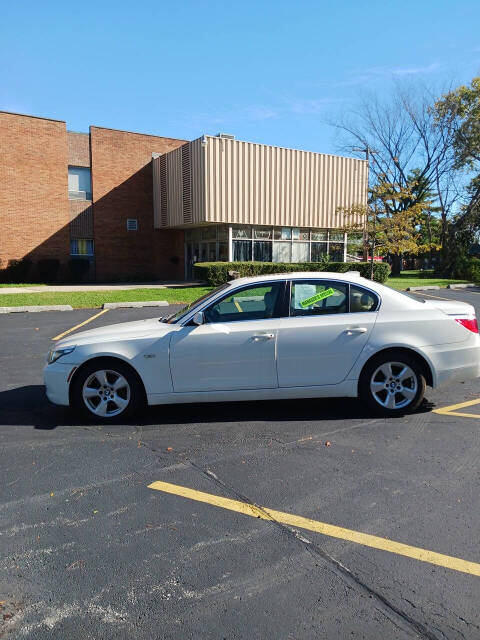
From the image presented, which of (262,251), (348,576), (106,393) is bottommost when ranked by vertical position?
(348,576)

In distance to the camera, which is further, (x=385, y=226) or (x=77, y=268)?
(x=77, y=268)

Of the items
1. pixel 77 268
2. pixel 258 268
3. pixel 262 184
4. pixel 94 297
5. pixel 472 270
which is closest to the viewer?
pixel 94 297

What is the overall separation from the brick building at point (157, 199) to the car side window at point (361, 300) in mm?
18243

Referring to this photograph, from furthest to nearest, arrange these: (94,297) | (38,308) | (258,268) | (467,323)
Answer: (258,268), (94,297), (38,308), (467,323)

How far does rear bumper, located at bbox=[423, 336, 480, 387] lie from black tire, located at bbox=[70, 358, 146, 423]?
3.06 m

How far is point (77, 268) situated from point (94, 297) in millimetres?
10055

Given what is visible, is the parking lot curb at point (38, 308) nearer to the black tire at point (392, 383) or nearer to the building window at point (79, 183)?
the black tire at point (392, 383)

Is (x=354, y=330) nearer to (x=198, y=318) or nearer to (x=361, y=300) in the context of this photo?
(x=361, y=300)

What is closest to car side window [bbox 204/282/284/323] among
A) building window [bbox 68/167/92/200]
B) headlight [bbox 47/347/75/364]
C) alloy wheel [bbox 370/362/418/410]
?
alloy wheel [bbox 370/362/418/410]

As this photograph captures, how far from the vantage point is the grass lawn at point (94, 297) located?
15.9m

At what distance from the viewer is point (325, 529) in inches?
123

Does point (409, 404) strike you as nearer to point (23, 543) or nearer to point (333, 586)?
point (333, 586)

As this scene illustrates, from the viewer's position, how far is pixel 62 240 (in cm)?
2720

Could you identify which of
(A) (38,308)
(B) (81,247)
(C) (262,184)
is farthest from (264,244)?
(A) (38,308)
